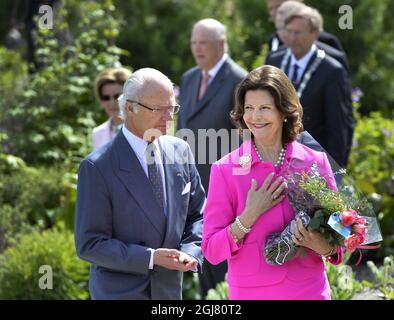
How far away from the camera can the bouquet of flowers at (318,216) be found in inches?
145

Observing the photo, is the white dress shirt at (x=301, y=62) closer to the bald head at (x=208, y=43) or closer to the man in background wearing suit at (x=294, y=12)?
the man in background wearing suit at (x=294, y=12)

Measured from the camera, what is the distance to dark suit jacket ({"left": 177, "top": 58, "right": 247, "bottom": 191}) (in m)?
6.36

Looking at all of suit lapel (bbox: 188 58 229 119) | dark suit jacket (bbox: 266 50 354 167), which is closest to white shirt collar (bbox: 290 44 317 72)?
dark suit jacket (bbox: 266 50 354 167)

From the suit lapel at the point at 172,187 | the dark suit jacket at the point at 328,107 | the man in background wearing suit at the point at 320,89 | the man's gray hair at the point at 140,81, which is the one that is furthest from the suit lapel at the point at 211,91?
the man's gray hair at the point at 140,81

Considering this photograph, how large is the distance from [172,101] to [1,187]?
4040mm

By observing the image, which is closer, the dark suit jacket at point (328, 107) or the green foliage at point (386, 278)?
the green foliage at point (386, 278)

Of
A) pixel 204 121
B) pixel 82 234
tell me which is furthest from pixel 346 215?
pixel 204 121

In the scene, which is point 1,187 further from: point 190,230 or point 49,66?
point 190,230

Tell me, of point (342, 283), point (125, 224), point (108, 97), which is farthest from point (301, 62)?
point (125, 224)

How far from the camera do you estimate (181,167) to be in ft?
14.5

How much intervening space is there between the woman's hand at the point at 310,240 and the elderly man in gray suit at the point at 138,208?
0.68m

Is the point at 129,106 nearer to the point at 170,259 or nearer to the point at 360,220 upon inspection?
the point at 170,259

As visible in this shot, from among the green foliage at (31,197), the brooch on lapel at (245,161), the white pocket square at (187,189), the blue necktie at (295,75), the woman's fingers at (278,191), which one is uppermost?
the blue necktie at (295,75)

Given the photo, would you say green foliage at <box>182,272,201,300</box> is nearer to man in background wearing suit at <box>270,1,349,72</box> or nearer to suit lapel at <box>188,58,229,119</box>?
suit lapel at <box>188,58,229,119</box>
